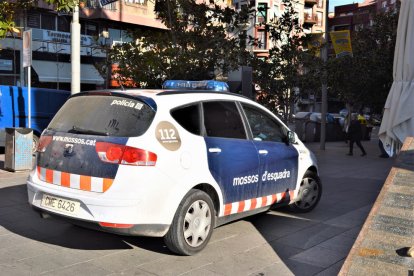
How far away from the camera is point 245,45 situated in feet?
41.3

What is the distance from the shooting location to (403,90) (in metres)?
5.16

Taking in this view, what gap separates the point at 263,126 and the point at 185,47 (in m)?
7.06

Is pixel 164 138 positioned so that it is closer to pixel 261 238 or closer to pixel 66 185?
pixel 66 185

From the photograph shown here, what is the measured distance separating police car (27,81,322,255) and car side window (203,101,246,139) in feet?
0.04

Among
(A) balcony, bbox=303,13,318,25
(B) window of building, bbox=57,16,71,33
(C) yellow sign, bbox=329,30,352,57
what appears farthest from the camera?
(A) balcony, bbox=303,13,318,25

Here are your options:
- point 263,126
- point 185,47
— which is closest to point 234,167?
point 263,126

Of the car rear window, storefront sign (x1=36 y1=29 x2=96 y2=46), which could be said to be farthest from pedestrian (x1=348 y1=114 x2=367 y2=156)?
storefront sign (x1=36 y1=29 x2=96 y2=46)

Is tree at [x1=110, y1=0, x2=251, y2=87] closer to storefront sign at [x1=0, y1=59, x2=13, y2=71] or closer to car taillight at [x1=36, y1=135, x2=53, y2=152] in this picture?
car taillight at [x1=36, y1=135, x2=53, y2=152]

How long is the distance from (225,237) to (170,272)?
4.26ft

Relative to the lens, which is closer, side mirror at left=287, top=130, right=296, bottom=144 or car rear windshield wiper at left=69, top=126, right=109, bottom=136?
car rear windshield wiper at left=69, top=126, right=109, bottom=136

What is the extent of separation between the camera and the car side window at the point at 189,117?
15.2 feet

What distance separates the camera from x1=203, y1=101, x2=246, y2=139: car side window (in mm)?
4996

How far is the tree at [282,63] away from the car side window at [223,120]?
6.95 metres

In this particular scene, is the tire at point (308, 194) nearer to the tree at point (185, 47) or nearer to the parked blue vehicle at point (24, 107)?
the tree at point (185, 47)
